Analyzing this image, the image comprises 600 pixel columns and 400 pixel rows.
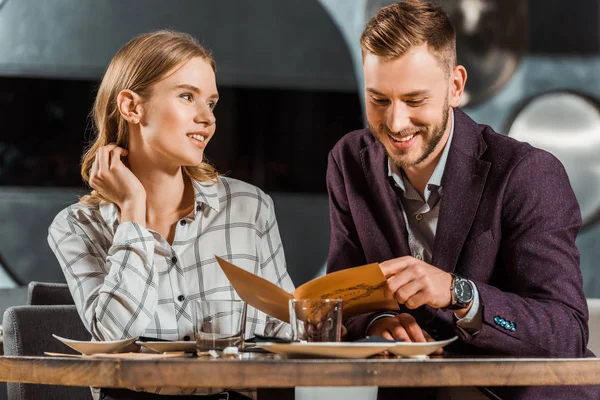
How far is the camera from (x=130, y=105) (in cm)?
215

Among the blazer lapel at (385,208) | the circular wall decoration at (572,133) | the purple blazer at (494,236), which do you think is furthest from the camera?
the circular wall decoration at (572,133)

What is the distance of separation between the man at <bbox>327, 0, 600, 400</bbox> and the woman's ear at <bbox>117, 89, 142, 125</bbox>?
50 centimetres

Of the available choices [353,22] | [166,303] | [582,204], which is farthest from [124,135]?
[582,204]

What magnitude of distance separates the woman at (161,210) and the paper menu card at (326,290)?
1.32 feet

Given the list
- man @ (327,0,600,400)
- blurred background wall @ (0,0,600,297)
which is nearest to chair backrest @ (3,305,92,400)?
man @ (327,0,600,400)

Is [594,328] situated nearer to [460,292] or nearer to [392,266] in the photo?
[460,292]

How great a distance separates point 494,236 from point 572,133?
151 inches

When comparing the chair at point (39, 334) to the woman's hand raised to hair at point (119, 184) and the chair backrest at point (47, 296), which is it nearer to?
the chair backrest at point (47, 296)

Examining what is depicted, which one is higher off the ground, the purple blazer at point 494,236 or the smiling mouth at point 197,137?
the smiling mouth at point 197,137

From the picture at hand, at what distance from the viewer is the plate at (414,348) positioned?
4.36ft

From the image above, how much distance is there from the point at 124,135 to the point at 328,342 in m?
1.03

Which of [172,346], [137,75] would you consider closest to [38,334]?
[137,75]

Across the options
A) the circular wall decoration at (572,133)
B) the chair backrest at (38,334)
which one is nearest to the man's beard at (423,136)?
the chair backrest at (38,334)

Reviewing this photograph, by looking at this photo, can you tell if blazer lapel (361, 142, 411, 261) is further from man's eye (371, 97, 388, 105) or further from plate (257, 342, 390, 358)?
plate (257, 342, 390, 358)
